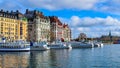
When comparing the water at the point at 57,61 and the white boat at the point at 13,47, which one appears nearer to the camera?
the water at the point at 57,61

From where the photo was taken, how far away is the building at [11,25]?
18050cm

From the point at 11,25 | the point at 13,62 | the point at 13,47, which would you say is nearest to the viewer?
the point at 13,62

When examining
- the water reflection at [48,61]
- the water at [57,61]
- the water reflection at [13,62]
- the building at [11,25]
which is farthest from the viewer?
the building at [11,25]

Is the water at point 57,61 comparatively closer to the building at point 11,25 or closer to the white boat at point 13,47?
the white boat at point 13,47

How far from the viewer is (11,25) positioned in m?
190

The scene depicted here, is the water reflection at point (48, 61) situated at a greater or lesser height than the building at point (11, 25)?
lesser

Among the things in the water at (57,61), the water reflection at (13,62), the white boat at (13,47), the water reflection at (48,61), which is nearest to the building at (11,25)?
the white boat at (13,47)

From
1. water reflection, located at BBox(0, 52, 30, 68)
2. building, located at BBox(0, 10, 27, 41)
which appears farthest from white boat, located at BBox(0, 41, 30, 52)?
building, located at BBox(0, 10, 27, 41)

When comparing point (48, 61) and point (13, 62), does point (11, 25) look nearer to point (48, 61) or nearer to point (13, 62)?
point (48, 61)

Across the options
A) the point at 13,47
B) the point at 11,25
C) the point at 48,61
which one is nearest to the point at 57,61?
the point at 48,61

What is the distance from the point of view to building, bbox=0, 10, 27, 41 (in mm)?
180500

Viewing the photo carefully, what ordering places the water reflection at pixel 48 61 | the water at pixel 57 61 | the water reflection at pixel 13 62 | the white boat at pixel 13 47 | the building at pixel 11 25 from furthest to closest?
the building at pixel 11 25, the white boat at pixel 13 47, the water at pixel 57 61, the water reflection at pixel 48 61, the water reflection at pixel 13 62

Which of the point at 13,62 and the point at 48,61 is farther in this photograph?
the point at 48,61

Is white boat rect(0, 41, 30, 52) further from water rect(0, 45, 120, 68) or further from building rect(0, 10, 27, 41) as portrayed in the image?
building rect(0, 10, 27, 41)
